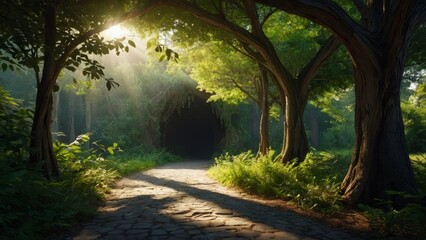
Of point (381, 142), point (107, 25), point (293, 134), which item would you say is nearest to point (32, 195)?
point (107, 25)

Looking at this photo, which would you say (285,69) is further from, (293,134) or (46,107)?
(46,107)

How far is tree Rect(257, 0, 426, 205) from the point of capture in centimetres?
567

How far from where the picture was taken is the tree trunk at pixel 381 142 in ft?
18.9

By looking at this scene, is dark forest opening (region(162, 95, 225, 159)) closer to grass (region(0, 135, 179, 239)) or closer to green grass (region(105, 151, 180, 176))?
green grass (region(105, 151, 180, 176))

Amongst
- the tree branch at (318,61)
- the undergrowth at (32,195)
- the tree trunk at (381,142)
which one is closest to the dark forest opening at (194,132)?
the tree branch at (318,61)

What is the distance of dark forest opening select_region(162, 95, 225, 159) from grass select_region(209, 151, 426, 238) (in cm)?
1958

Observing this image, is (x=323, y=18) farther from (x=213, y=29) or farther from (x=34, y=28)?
(x=34, y=28)

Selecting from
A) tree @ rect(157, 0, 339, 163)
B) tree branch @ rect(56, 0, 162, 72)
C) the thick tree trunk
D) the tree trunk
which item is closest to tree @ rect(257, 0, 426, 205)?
the tree trunk

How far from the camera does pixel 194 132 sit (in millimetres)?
36188

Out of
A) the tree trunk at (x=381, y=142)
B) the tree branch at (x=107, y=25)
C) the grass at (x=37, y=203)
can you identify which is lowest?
the grass at (x=37, y=203)

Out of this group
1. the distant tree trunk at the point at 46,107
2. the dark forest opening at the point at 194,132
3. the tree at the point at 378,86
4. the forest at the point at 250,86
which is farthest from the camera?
the dark forest opening at the point at 194,132

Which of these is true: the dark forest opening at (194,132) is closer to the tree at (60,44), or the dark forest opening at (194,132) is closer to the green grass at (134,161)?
the green grass at (134,161)

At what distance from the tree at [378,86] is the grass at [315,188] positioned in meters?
0.44

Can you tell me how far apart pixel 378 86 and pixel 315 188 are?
222 centimetres
